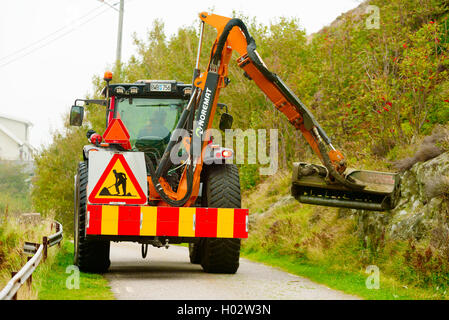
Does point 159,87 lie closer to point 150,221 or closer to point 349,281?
point 150,221

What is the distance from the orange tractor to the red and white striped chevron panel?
0.05 ft

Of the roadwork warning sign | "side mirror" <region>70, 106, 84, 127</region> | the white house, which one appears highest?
the white house

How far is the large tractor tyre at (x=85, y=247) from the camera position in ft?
35.2

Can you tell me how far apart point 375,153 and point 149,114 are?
510 centimetres

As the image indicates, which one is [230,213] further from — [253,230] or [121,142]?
[253,230]

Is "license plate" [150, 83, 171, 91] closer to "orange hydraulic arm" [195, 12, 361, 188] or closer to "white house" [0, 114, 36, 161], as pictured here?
"orange hydraulic arm" [195, 12, 361, 188]

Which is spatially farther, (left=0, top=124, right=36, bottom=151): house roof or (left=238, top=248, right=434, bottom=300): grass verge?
(left=0, top=124, right=36, bottom=151): house roof

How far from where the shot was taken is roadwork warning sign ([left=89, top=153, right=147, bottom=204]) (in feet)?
32.7

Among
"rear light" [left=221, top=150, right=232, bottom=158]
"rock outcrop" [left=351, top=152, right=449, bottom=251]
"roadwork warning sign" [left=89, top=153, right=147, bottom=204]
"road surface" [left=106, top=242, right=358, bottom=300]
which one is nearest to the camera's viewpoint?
"road surface" [left=106, top=242, right=358, bottom=300]

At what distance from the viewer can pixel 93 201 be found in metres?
9.98

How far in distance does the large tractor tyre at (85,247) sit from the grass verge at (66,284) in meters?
0.21

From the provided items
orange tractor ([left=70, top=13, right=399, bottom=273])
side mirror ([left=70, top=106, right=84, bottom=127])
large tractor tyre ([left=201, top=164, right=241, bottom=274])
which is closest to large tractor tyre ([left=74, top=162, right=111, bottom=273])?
orange tractor ([left=70, top=13, right=399, bottom=273])

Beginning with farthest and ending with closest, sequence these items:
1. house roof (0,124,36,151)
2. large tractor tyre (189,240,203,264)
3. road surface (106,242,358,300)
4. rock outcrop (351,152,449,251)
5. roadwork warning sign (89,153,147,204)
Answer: house roof (0,124,36,151), large tractor tyre (189,240,203,264), rock outcrop (351,152,449,251), roadwork warning sign (89,153,147,204), road surface (106,242,358,300)
